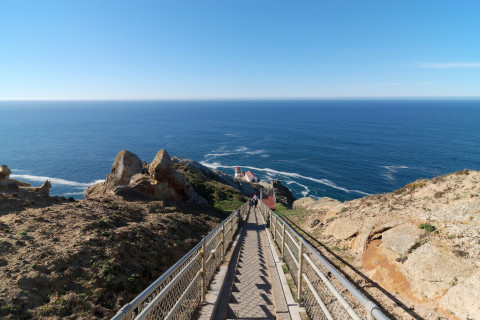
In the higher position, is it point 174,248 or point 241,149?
point 174,248

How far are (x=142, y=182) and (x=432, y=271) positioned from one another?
16693 millimetres

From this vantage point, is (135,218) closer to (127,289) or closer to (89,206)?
(89,206)

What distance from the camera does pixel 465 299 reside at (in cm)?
567

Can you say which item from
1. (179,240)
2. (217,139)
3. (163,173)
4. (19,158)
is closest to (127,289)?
(179,240)

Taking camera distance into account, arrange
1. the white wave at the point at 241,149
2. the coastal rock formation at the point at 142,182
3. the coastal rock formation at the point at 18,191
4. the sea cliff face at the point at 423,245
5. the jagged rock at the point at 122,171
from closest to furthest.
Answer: the sea cliff face at the point at 423,245
the coastal rock formation at the point at 18,191
the coastal rock formation at the point at 142,182
the jagged rock at the point at 122,171
the white wave at the point at 241,149

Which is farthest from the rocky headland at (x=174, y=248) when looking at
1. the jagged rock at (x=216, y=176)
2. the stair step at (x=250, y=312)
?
the jagged rock at (x=216, y=176)

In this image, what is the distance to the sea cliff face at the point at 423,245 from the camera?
6.05 metres

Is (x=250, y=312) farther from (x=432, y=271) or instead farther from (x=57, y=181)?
(x=57, y=181)

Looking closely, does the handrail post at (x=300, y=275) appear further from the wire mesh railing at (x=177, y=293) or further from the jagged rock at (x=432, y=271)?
the jagged rock at (x=432, y=271)

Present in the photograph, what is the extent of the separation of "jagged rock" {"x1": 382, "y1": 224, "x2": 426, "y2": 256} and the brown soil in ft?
26.5

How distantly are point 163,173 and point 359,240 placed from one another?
14060 millimetres

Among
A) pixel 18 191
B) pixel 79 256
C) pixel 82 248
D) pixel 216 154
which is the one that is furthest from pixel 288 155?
pixel 79 256

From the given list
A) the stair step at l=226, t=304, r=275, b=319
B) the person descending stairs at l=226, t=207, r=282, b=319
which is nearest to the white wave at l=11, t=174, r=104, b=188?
the person descending stairs at l=226, t=207, r=282, b=319

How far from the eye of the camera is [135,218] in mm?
13125
